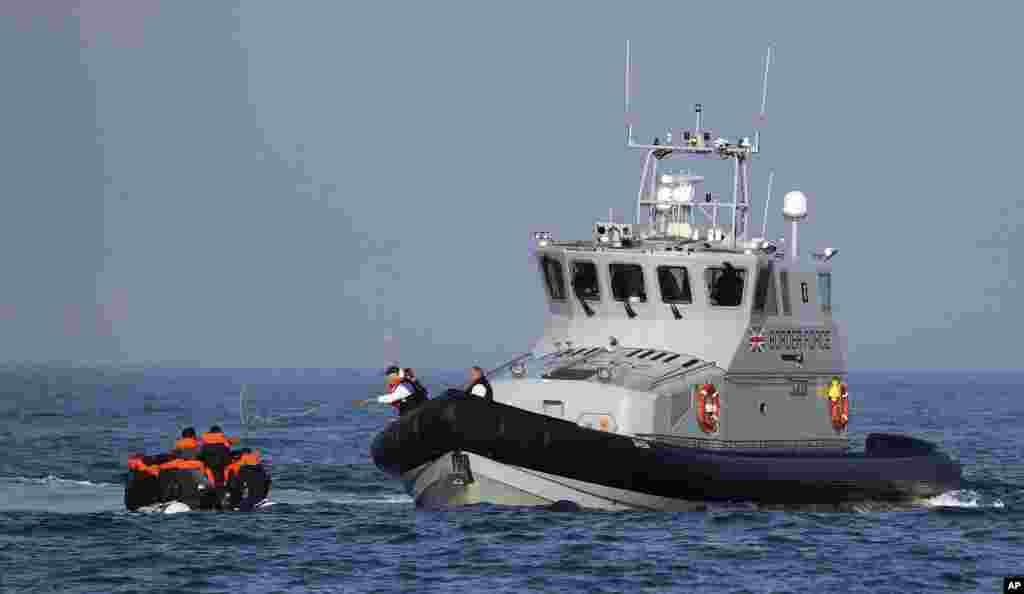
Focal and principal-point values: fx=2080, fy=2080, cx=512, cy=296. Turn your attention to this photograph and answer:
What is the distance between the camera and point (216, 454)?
1347 inches

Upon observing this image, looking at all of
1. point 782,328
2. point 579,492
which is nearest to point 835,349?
point 782,328

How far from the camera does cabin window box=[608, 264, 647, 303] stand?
114 ft

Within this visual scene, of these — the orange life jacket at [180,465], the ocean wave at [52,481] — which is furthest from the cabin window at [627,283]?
the ocean wave at [52,481]

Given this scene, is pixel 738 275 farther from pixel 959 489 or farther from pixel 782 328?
pixel 959 489

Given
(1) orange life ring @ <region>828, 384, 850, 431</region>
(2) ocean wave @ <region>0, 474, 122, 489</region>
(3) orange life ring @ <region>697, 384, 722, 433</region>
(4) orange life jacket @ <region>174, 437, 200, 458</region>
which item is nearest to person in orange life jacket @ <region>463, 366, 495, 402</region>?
(3) orange life ring @ <region>697, 384, 722, 433</region>

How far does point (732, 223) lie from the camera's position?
35.3 m

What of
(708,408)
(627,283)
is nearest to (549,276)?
(627,283)

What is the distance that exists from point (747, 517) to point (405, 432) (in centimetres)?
549

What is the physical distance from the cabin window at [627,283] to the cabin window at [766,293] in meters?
1.88

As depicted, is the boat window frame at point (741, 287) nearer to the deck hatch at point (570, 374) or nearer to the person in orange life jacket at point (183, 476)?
the deck hatch at point (570, 374)

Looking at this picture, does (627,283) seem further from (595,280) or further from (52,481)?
(52,481)

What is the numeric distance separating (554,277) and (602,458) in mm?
5379

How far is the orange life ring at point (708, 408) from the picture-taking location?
33344 millimetres

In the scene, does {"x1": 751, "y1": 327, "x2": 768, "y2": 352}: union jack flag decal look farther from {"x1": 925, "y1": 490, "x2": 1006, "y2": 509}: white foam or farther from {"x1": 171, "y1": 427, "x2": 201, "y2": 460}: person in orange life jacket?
{"x1": 171, "y1": 427, "x2": 201, "y2": 460}: person in orange life jacket
